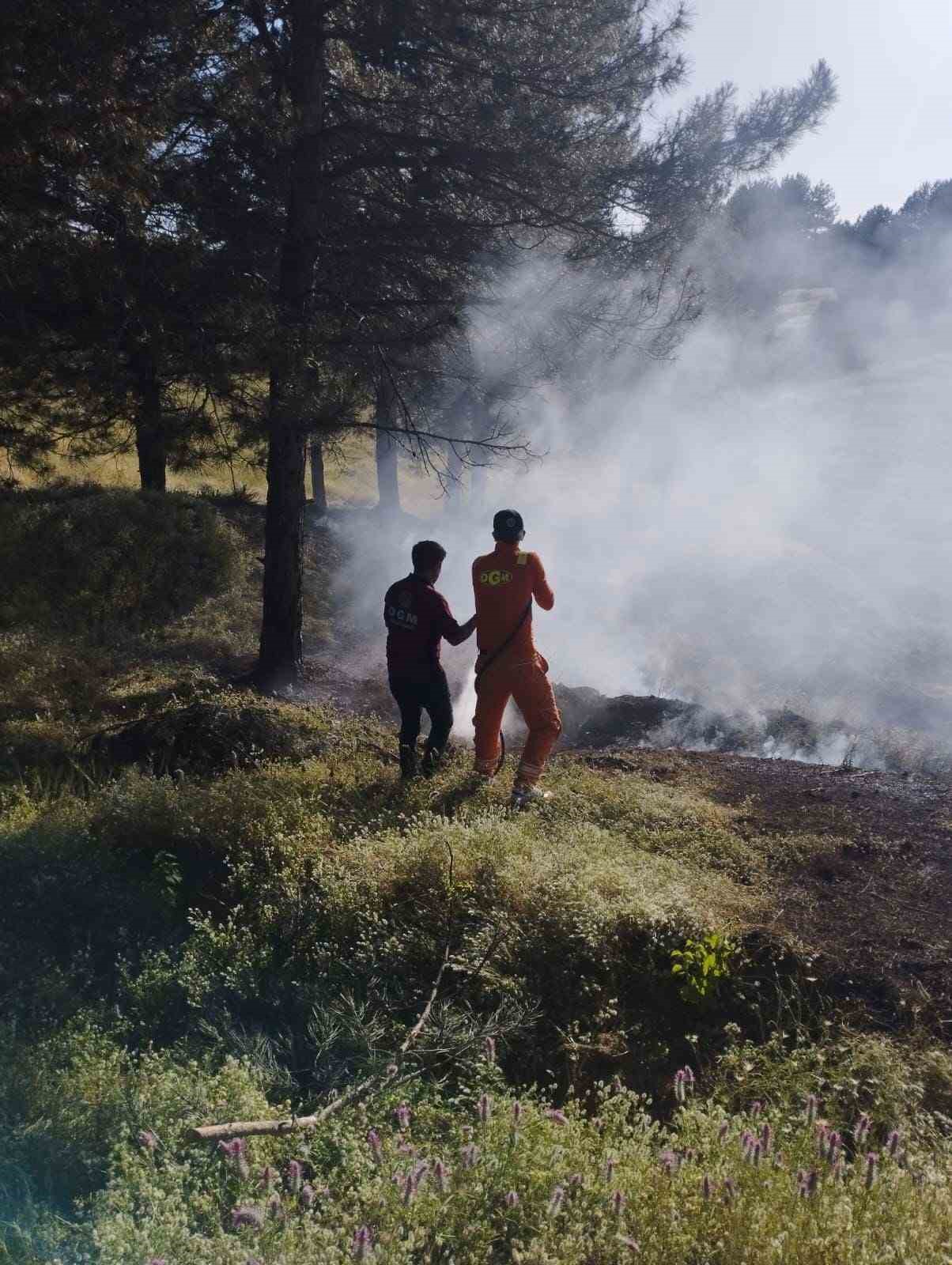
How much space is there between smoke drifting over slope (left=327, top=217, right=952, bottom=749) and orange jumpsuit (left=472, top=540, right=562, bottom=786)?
492 centimetres

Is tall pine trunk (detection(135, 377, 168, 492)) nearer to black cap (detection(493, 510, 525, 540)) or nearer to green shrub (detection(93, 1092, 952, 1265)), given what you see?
black cap (detection(493, 510, 525, 540))

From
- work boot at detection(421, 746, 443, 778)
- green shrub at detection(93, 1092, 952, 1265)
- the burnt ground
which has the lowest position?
the burnt ground

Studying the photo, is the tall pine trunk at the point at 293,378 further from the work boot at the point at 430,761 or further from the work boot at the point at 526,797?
the work boot at the point at 526,797

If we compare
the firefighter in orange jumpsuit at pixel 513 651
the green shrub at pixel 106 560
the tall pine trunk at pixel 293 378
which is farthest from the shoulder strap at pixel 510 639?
the green shrub at pixel 106 560

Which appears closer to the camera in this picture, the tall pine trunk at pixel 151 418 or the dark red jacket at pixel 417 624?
the dark red jacket at pixel 417 624

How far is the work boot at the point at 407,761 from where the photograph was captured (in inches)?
257

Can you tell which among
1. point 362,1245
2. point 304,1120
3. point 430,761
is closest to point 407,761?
point 430,761

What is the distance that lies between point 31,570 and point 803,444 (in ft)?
92.0

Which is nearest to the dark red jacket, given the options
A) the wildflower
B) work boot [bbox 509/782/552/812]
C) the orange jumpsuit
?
the orange jumpsuit

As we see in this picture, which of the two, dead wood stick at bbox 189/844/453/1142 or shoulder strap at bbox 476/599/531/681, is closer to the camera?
dead wood stick at bbox 189/844/453/1142

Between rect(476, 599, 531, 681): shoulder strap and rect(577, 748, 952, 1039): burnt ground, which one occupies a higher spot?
rect(476, 599, 531, 681): shoulder strap

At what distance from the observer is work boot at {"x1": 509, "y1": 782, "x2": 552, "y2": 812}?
20.3 ft

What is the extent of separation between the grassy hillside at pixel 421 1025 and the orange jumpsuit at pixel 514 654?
1.48 ft

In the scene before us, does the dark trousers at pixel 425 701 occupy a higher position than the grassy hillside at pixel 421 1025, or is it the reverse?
the dark trousers at pixel 425 701
